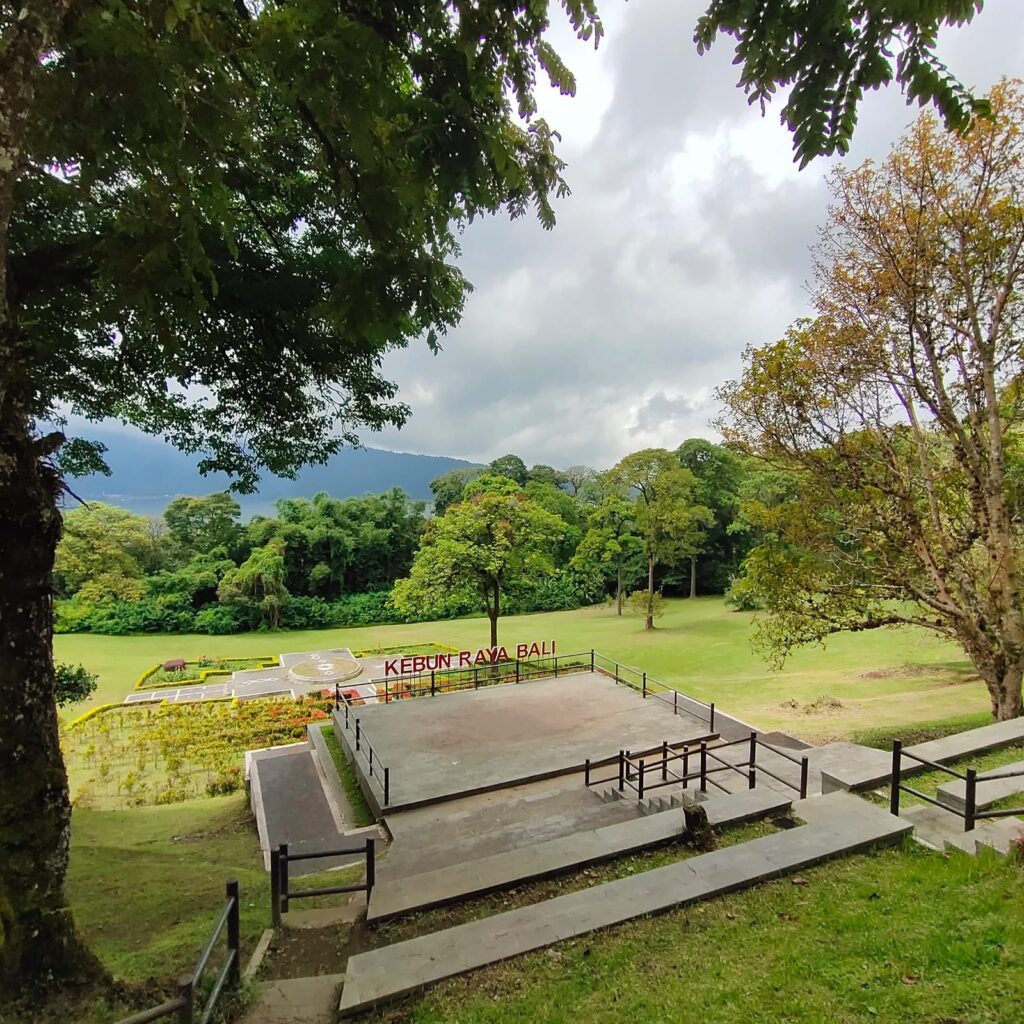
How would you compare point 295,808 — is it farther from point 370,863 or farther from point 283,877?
point 370,863

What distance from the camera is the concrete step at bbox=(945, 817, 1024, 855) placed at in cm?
468

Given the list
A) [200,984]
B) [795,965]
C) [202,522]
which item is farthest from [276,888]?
[202,522]

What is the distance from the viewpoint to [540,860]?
17.9 ft

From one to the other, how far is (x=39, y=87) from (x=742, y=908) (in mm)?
7048

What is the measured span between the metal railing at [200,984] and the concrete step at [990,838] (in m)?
5.70

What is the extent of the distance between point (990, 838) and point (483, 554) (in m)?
15.0

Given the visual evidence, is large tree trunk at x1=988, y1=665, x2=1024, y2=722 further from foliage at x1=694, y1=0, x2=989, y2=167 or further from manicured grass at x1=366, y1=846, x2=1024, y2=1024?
foliage at x1=694, y1=0, x2=989, y2=167

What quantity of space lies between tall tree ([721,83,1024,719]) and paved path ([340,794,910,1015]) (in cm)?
600

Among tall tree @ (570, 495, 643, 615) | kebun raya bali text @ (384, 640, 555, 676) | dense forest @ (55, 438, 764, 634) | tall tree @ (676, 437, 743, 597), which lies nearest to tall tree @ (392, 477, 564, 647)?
dense forest @ (55, 438, 764, 634)

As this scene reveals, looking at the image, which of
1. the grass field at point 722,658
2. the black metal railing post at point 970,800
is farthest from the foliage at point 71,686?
the black metal railing post at point 970,800

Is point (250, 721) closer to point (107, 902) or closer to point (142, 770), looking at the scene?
point (142, 770)

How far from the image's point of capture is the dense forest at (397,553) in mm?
19828

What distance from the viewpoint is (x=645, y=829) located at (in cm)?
589

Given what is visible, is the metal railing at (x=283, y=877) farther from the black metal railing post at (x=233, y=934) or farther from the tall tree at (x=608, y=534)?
the tall tree at (x=608, y=534)
